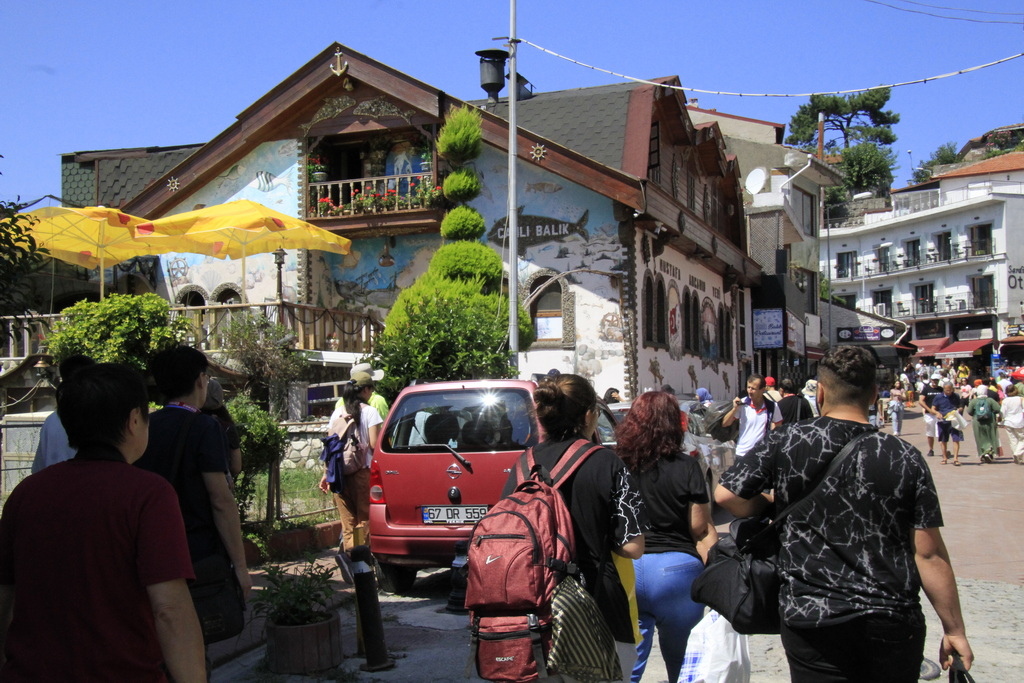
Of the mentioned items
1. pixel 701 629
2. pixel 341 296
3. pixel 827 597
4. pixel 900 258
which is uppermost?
pixel 900 258

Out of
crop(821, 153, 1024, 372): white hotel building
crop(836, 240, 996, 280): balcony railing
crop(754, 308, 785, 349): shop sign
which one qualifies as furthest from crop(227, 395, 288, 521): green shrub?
crop(836, 240, 996, 280): balcony railing

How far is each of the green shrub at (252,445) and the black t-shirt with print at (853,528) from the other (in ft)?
22.4

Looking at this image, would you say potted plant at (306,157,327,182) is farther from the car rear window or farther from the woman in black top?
the woman in black top

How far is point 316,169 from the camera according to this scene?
74.2ft

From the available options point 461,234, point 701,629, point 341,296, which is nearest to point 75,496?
point 701,629

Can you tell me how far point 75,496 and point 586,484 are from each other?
1882mm

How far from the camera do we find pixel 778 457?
3410mm

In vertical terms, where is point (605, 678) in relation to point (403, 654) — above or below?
above

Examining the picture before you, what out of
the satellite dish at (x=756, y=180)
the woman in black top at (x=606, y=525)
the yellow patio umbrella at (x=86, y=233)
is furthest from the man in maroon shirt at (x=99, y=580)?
the satellite dish at (x=756, y=180)

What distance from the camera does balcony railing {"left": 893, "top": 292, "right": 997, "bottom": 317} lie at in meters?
61.3

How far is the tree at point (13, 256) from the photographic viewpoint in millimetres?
5012

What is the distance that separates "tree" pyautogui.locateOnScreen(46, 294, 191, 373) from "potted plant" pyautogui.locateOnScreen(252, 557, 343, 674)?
28.1 feet

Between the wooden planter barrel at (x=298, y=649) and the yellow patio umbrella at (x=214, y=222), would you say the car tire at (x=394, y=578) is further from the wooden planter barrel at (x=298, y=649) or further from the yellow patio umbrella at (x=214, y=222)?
the yellow patio umbrella at (x=214, y=222)

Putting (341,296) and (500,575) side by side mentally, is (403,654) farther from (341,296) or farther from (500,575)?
(341,296)
